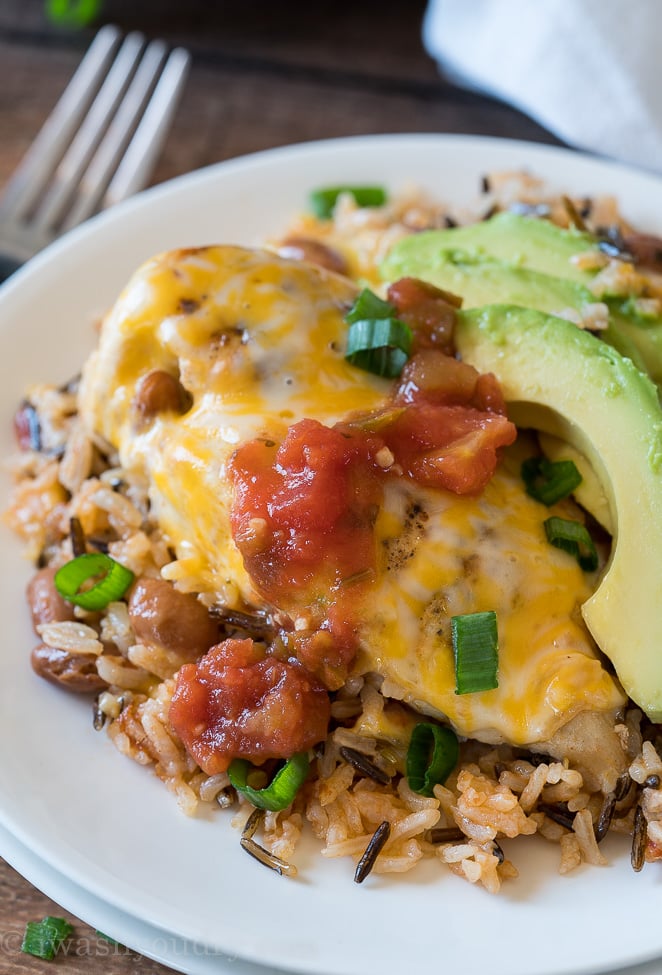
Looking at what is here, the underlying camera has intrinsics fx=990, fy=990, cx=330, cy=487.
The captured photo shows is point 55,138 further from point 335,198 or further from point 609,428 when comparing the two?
point 609,428

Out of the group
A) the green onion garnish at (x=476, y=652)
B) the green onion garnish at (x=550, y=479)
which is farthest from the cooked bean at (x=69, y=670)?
the green onion garnish at (x=550, y=479)

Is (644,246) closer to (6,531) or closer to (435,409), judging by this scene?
(435,409)

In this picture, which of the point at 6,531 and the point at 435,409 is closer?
the point at 435,409

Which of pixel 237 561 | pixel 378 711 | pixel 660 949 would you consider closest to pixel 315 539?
pixel 237 561

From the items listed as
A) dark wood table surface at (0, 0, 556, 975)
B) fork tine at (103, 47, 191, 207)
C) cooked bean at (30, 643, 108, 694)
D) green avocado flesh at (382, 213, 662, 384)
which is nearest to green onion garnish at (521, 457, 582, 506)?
green avocado flesh at (382, 213, 662, 384)

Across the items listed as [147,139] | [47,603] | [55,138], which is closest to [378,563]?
[47,603]

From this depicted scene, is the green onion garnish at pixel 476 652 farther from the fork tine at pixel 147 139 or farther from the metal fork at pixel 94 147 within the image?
the fork tine at pixel 147 139
